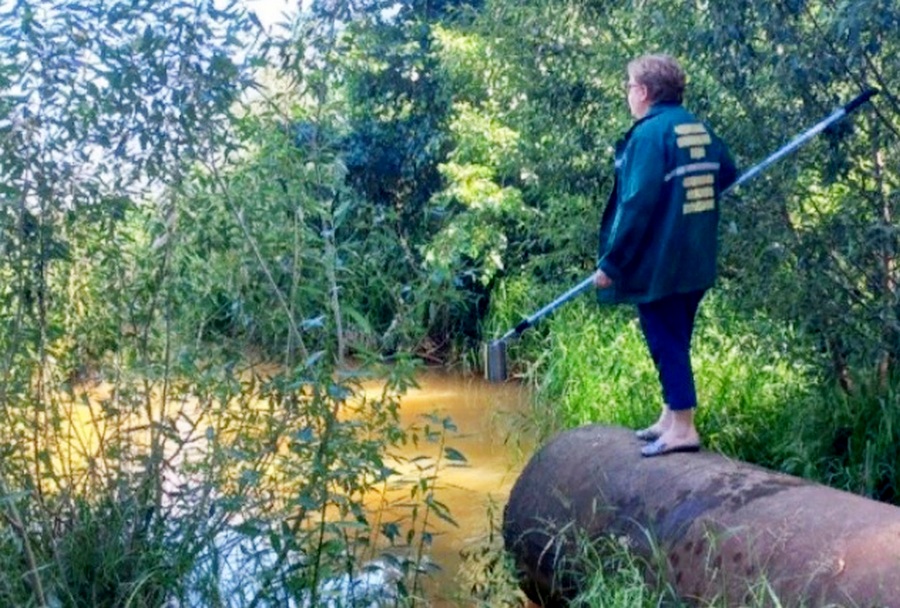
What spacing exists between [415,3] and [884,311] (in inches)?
353

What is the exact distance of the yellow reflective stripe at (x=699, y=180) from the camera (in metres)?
5.30

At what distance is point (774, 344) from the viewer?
23.1 feet

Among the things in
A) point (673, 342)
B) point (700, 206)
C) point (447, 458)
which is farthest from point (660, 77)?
point (447, 458)

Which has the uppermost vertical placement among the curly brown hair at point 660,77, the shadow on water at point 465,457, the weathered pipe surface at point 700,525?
the curly brown hair at point 660,77

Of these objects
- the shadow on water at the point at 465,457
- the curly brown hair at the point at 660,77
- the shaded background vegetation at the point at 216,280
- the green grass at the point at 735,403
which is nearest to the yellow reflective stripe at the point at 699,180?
the curly brown hair at the point at 660,77

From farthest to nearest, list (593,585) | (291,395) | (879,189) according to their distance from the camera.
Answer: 1. (879,189)
2. (593,585)
3. (291,395)

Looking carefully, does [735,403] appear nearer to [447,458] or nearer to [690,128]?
[690,128]

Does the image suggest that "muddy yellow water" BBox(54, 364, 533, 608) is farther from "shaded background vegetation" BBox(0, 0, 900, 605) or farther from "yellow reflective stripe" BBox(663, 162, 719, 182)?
"yellow reflective stripe" BBox(663, 162, 719, 182)

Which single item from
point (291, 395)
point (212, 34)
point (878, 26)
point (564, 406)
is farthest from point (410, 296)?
point (564, 406)

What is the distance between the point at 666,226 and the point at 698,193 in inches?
6.9

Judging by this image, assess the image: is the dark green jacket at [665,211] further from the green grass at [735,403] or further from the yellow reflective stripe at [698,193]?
the green grass at [735,403]

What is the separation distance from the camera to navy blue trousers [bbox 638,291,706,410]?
17.6ft

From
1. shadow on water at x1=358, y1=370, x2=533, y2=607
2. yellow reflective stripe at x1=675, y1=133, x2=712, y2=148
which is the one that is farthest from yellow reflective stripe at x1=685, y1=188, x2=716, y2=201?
shadow on water at x1=358, y1=370, x2=533, y2=607

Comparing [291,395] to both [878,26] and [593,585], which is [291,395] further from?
[878,26]
